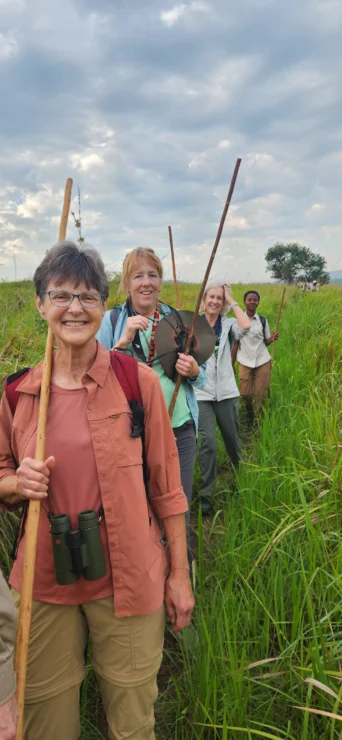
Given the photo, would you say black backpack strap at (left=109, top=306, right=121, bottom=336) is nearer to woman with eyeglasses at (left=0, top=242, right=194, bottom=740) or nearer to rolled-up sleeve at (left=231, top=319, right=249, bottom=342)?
woman with eyeglasses at (left=0, top=242, right=194, bottom=740)

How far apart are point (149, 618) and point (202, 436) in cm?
259

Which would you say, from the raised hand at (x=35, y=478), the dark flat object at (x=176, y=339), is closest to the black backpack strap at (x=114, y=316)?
the dark flat object at (x=176, y=339)

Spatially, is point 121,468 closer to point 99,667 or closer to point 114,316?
point 99,667

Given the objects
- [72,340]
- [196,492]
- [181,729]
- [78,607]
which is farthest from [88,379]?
[196,492]

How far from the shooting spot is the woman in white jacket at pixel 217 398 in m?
3.98

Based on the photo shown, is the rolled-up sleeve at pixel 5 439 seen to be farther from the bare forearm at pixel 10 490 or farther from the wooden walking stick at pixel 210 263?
the wooden walking stick at pixel 210 263

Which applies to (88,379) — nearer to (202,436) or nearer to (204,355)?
(204,355)

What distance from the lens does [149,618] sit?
4.83 ft

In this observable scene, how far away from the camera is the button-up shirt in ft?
19.7

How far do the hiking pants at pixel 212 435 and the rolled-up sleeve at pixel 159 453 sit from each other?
2.40 metres

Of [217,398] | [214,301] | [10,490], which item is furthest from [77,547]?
[214,301]

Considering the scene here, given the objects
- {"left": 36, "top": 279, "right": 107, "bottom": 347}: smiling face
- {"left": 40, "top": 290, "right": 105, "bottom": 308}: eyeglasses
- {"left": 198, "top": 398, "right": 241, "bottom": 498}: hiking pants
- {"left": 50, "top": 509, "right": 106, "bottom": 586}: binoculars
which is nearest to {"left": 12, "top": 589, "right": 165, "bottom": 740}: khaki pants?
{"left": 50, "top": 509, "right": 106, "bottom": 586}: binoculars

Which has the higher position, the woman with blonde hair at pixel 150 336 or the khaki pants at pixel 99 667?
the woman with blonde hair at pixel 150 336

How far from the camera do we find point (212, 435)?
4.00 metres
